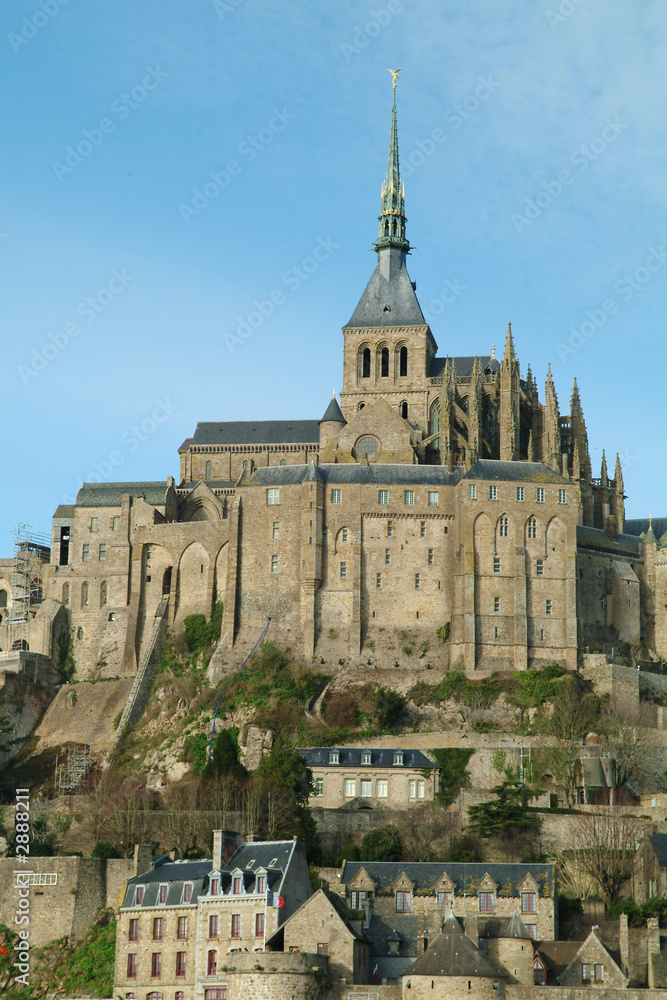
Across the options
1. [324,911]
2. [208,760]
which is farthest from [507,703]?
[324,911]

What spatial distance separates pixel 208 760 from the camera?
7738cm

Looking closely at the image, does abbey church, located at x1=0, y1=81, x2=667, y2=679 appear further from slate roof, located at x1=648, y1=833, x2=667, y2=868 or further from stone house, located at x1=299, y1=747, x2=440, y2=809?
slate roof, located at x1=648, y1=833, x2=667, y2=868

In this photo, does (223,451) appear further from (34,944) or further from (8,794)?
(34,944)

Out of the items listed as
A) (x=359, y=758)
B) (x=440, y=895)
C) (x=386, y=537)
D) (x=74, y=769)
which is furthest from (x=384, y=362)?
(x=440, y=895)

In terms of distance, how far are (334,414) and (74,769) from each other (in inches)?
1157

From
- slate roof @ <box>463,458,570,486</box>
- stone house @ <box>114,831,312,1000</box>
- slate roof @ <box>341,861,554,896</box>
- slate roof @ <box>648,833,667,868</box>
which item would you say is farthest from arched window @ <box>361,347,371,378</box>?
stone house @ <box>114,831,312,1000</box>

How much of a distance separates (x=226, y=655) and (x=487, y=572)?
1525cm

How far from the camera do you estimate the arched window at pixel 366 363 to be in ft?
341

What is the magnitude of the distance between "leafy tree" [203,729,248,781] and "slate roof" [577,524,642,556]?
27437 millimetres

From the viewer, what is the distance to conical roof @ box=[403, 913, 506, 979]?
53375mm

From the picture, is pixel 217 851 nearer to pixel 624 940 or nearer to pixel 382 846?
pixel 382 846

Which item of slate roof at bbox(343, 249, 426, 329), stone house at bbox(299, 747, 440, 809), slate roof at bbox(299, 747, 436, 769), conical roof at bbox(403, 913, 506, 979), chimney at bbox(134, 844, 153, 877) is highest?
slate roof at bbox(343, 249, 426, 329)

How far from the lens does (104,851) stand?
6519 cm

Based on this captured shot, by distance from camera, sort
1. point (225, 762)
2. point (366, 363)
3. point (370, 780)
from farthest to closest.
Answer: point (366, 363) → point (225, 762) → point (370, 780)
